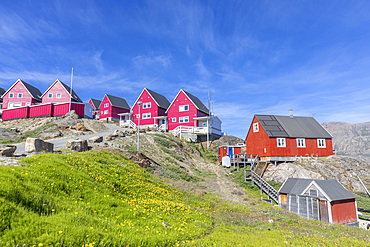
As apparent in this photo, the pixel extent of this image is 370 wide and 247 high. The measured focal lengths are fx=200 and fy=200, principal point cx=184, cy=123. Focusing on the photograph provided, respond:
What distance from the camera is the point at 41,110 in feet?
152

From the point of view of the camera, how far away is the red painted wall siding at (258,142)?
32622mm

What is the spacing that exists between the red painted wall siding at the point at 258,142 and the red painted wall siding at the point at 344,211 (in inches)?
498

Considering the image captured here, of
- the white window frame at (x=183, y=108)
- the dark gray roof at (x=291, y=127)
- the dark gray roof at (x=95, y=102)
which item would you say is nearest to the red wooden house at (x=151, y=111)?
the white window frame at (x=183, y=108)

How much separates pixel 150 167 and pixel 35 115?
130 ft

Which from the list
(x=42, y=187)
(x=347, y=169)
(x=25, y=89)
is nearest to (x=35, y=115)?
(x=25, y=89)

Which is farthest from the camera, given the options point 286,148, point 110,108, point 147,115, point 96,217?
point 110,108

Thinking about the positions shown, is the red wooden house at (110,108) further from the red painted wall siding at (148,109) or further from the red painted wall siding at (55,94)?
the red painted wall siding at (55,94)

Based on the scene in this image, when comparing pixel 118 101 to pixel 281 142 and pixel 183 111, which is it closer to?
pixel 183 111

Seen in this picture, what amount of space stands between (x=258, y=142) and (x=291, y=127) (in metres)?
6.34

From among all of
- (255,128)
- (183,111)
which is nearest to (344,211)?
(255,128)

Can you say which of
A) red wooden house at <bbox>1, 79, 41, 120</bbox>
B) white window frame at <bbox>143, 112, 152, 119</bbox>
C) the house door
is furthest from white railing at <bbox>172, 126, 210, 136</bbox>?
red wooden house at <bbox>1, 79, 41, 120</bbox>

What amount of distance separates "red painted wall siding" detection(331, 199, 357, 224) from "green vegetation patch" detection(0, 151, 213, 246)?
15.4 metres

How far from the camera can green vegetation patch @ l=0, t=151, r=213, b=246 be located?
527 centimetres

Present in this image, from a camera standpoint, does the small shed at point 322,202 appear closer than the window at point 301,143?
Yes
